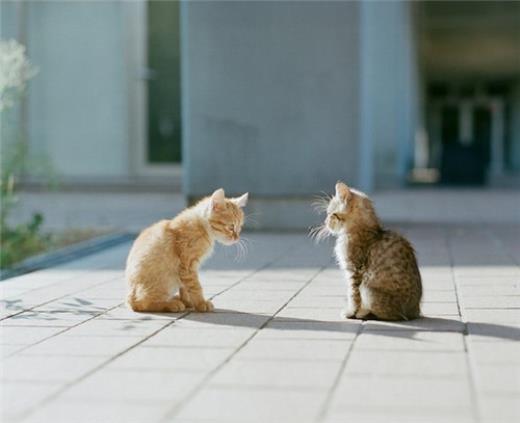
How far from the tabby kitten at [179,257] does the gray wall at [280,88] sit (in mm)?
4730

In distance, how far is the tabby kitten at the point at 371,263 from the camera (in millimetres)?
5133

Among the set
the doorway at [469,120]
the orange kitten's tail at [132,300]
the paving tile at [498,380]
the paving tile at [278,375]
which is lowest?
the paving tile at [278,375]

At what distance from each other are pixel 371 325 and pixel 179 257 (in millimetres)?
1147

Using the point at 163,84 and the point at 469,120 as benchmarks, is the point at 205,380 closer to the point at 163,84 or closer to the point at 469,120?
the point at 163,84

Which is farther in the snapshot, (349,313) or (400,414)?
(349,313)

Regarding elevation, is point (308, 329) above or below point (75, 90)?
below

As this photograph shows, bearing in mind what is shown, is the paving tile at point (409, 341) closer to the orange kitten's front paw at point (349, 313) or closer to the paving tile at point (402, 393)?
the orange kitten's front paw at point (349, 313)

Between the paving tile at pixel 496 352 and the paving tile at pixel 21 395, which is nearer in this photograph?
the paving tile at pixel 21 395

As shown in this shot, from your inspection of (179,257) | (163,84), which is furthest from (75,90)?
(179,257)

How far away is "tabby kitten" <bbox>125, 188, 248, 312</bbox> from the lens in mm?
5461

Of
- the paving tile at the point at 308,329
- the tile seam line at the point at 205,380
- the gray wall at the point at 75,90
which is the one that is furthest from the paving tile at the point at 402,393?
the gray wall at the point at 75,90

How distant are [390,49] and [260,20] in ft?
31.9

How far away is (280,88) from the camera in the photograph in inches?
406

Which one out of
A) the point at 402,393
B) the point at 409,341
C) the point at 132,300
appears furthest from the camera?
the point at 132,300
